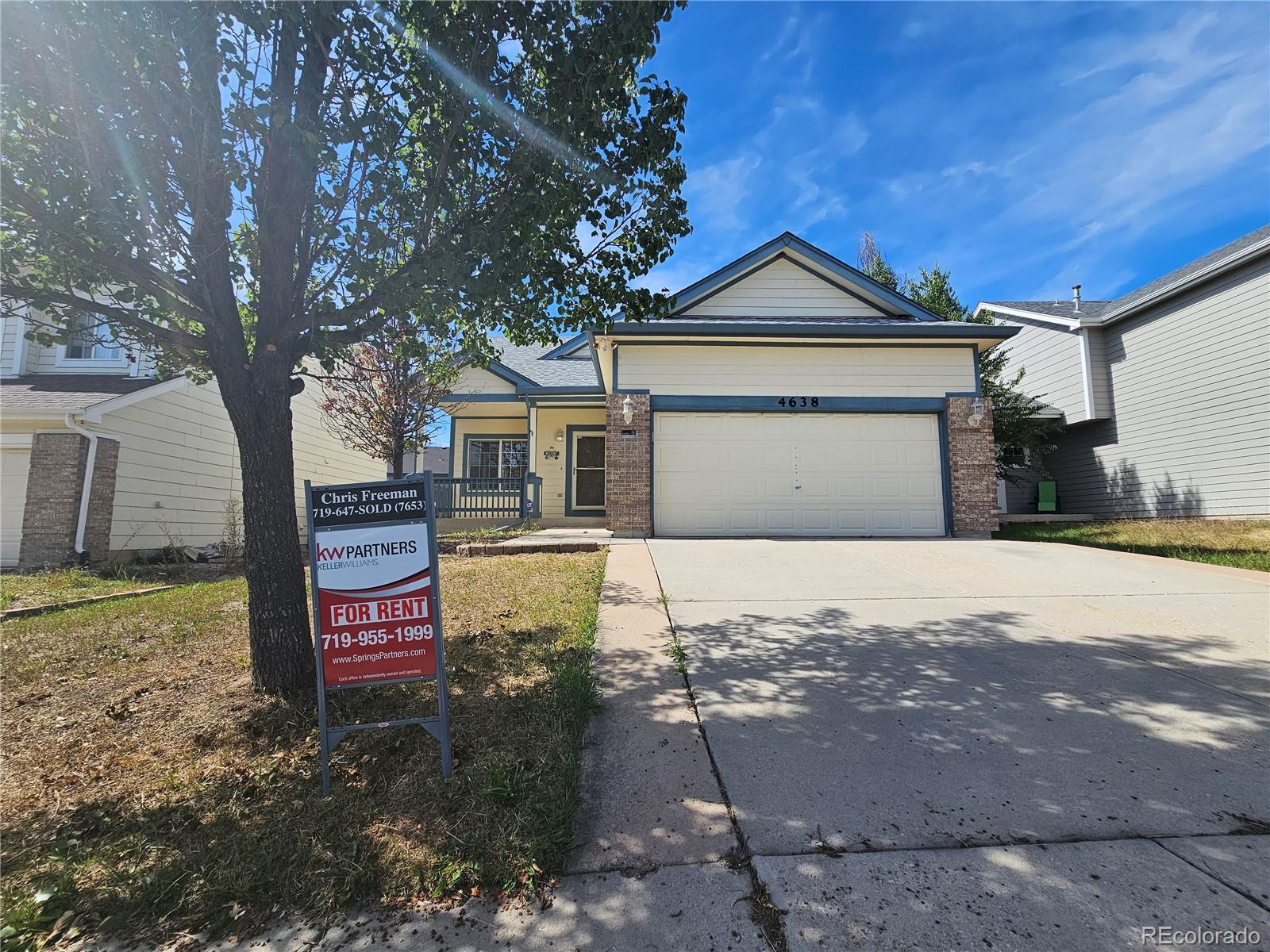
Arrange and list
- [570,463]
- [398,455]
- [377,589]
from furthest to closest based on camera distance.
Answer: [570,463], [398,455], [377,589]

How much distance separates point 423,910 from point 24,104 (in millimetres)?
4967

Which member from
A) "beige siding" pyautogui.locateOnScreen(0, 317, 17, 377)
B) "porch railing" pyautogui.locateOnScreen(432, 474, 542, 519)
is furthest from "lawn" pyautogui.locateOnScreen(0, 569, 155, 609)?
"porch railing" pyautogui.locateOnScreen(432, 474, 542, 519)

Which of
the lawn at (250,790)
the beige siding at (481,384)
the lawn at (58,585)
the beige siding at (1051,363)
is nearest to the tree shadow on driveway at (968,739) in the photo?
the lawn at (250,790)

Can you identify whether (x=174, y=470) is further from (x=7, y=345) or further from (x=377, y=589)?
(x=377, y=589)

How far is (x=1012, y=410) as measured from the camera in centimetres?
1512

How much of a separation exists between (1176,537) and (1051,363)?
866 centimetres

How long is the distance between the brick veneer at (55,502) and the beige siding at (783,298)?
452 inches

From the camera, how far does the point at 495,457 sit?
16.0 meters

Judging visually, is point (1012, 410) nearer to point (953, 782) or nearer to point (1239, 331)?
point (1239, 331)

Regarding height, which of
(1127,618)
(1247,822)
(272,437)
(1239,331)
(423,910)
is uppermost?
(1239,331)

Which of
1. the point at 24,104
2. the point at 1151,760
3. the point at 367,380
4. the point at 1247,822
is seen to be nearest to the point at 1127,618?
the point at 1151,760

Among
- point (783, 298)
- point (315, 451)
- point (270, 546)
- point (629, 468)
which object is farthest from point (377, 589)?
point (315, 451)

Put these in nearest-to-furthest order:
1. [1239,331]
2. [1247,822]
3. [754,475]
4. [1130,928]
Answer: [1130,928] < [1247,822] < [754,475] < [1239,331]

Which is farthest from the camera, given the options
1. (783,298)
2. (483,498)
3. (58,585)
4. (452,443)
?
(452,443)
